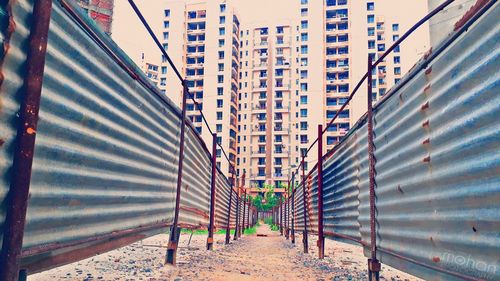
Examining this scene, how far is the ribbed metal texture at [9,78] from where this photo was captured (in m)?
1.59

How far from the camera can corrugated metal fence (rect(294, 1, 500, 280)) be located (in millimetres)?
1812

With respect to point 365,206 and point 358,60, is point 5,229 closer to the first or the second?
point 365,206

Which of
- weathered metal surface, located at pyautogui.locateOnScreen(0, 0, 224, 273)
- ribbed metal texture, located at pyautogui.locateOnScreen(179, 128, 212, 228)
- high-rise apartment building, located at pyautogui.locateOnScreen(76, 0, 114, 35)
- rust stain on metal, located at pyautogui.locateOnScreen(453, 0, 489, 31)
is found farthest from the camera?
high-rise apartment building, located at pyautogui.locateOnScreen(76, 0, 114, 35)

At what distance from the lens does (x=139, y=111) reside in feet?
11.6

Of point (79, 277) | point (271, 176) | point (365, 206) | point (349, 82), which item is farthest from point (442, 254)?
point (271, 176)

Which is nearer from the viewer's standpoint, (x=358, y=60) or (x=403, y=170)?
(x=403, y=170)

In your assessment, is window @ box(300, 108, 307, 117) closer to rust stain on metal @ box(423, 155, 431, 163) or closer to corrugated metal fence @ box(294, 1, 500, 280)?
corrugated metal fence @ box(294, 1, 500, 280)

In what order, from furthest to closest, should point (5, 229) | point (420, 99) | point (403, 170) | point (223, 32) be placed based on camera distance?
1. point (223, 32)
2. point (403, 170)
3. point (420, 99)
4. point (5, 229)

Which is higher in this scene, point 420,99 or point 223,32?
point 223,32

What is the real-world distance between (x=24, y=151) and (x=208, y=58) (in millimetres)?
59845

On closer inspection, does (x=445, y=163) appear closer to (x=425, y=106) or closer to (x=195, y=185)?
(x=425, y=106)

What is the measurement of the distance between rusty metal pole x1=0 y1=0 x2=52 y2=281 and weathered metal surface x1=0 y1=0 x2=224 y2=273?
0.04m

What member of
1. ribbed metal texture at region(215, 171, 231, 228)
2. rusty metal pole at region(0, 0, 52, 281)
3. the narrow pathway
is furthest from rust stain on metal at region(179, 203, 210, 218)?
rusty metal pole at region(0, 0, 52, 281)

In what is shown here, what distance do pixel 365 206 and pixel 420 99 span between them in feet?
5.53
